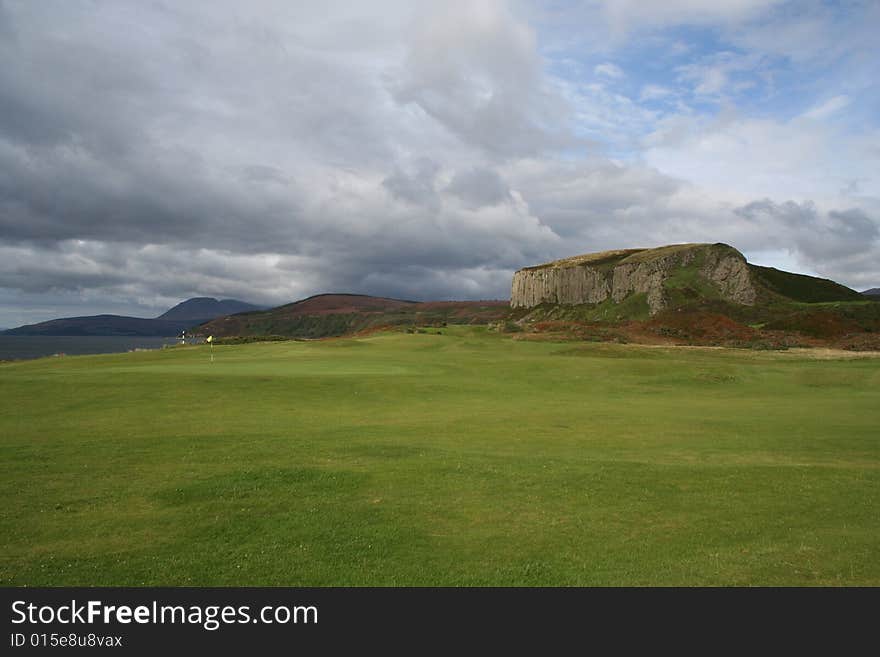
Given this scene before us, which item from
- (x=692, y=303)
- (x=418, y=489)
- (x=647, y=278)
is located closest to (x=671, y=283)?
(x=647, y=278)

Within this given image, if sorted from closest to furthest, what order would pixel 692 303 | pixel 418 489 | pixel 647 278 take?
pixel 418 489, pixel 692 303, pixel 647 278

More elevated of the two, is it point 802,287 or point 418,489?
point 802,287

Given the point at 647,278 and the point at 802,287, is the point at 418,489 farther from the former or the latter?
the point at 802,287

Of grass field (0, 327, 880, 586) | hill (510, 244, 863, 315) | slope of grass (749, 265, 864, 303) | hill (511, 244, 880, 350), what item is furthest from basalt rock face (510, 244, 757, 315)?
grass field (0, 327, 880, 586)

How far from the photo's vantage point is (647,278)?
151 metres

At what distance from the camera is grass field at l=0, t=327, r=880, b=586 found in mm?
9555

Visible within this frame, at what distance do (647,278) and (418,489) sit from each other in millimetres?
149711

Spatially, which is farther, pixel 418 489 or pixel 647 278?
pixel 647 278

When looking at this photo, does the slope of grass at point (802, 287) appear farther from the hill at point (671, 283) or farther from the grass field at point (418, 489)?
the grass field at point (418, 489)

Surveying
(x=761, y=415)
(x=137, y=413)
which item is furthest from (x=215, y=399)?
(x=761, y=415)

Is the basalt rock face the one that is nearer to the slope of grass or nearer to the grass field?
the slope of grass

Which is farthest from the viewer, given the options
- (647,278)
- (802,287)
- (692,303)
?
(802,287)

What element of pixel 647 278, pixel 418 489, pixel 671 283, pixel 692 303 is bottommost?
pixel 418 489
